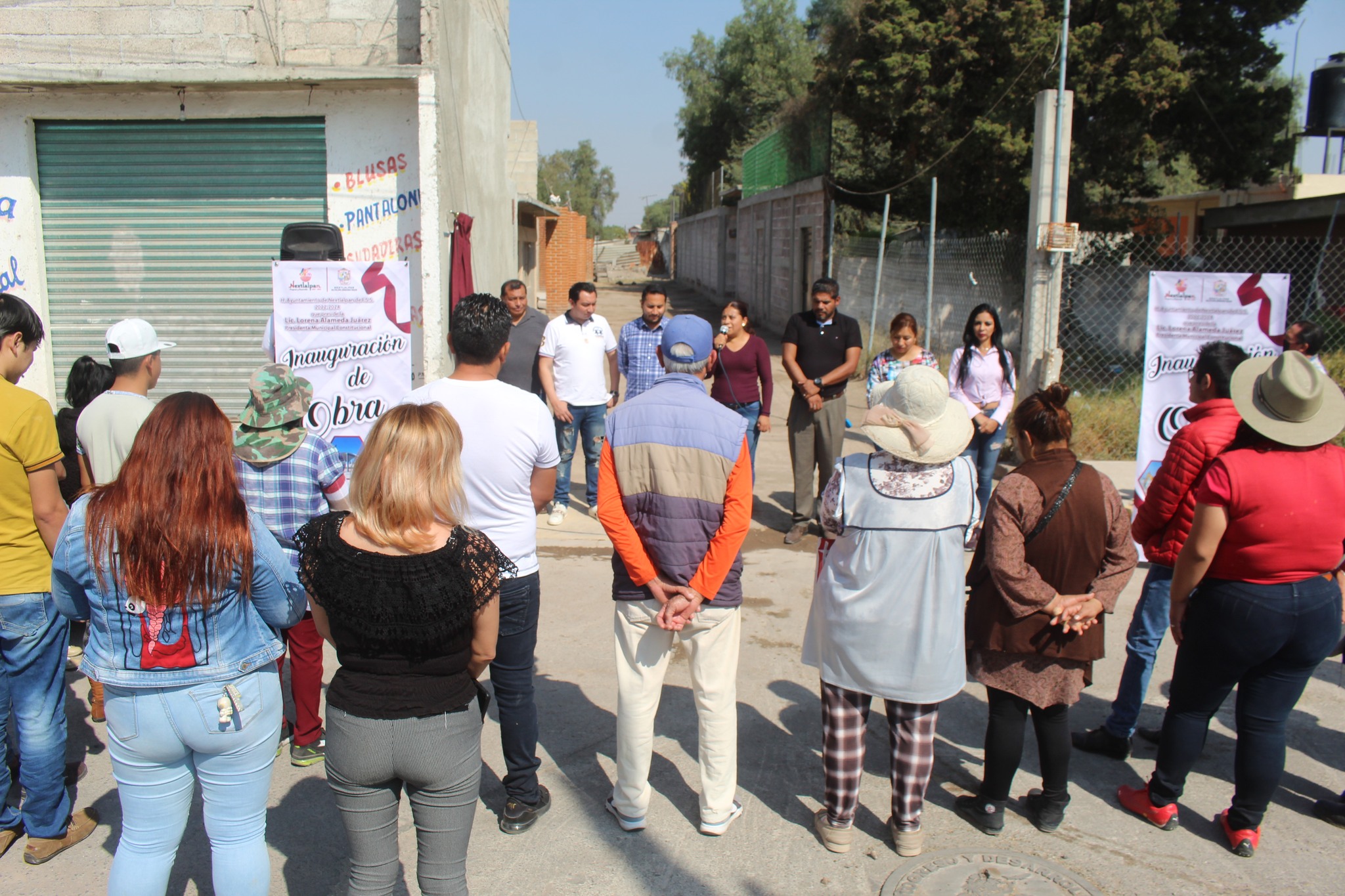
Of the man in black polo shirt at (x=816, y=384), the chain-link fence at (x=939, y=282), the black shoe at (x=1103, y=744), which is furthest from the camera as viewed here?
the chain-link fence at (x=939, y=282)

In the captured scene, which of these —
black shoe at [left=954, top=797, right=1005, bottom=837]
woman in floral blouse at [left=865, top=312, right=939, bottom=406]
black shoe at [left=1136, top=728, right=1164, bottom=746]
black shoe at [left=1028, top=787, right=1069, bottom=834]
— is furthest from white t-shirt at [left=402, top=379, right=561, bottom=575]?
woman in floral blouse at [left=865, top=312, right=939, bottom=406]

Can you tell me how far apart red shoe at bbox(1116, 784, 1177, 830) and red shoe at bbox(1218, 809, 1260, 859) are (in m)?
0.19

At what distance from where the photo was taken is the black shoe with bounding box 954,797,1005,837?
3.35 m

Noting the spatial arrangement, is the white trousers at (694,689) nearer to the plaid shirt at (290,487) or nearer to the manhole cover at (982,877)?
the manhole cover at (982,877)

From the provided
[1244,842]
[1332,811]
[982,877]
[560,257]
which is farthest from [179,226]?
[560,257]

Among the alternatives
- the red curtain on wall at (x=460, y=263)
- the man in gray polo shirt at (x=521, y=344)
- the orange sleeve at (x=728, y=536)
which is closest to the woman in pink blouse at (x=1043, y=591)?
the orange sleeve at (x=728, y=536)

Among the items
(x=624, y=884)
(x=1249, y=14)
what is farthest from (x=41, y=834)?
(x=1249, y=14)

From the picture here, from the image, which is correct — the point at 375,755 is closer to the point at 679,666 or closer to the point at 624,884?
the point at 624,884

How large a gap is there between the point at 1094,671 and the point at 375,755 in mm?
3805

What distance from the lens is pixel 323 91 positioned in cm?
771

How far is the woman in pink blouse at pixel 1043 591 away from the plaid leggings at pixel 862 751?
0.30 m

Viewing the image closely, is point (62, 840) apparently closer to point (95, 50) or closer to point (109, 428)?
point (109, 428)

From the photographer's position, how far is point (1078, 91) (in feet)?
42.4

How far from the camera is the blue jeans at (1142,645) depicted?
382cm
